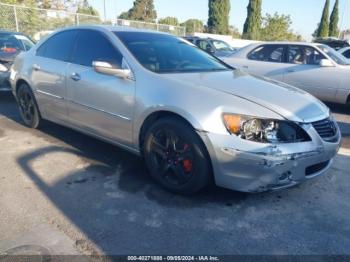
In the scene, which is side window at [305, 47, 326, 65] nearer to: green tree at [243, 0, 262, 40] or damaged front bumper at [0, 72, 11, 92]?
damaged front bumper at [0, 72, 11, 92]

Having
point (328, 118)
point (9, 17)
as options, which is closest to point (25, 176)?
point (328, 118)

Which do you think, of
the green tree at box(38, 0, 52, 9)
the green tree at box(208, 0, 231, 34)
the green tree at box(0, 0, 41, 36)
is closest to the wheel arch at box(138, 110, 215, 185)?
the green tree at box(0, 0, 41, 36)

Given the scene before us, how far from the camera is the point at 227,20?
41875 millimetres

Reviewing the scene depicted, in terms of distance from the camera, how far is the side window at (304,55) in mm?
7430

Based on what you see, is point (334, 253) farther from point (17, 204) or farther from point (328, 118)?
point (17, 204)

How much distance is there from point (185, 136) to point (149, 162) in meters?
Answer: 0.59

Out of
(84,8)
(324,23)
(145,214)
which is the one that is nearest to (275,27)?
(324,23)

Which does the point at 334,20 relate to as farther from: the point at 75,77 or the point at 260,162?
the point at 260,162

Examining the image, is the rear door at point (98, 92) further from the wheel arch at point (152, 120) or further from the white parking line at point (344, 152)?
the white parking line at point (344, 152)

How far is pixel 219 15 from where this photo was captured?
40.8m

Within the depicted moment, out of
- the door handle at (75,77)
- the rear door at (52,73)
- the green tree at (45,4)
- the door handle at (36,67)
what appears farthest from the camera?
the green tree at (45,4)

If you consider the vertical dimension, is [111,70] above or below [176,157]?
above

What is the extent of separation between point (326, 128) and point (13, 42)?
7.22 m

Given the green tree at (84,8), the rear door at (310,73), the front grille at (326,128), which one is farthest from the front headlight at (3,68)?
the green tree at (84,8)
